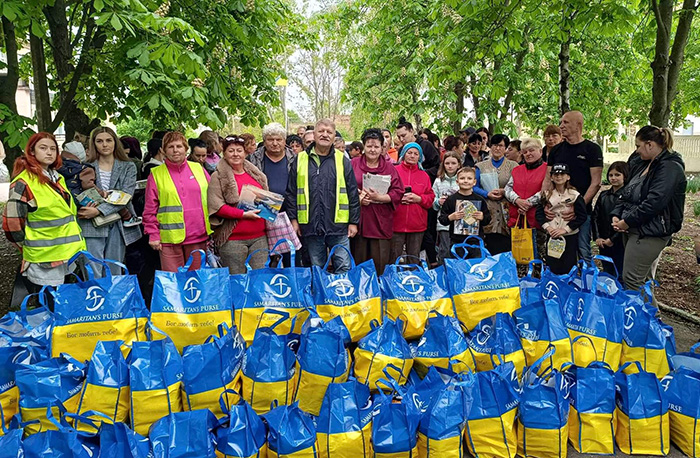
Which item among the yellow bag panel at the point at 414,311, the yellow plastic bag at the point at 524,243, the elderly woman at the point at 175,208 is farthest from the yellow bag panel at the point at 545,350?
the elderly woman at the point at 175,208

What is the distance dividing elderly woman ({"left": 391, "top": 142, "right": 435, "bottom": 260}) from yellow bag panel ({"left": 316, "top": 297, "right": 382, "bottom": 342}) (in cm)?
208

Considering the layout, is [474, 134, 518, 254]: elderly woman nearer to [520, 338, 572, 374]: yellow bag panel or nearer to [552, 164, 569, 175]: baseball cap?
[552, 164, 569, 175]: baseball cap

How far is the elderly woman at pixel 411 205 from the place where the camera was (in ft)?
17.7

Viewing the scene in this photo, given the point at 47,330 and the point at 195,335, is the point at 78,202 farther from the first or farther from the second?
the point at 195,335

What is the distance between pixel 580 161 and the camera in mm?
5328

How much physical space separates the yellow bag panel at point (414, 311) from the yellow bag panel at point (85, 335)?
64.7 inches

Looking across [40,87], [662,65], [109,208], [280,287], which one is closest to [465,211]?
[280,287]

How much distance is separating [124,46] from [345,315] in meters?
3.54

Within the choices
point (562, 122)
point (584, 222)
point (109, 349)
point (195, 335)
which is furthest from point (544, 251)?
point (109, 349)

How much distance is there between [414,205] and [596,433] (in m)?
2.93

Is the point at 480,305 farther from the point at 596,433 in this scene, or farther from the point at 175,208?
the point at 175,208

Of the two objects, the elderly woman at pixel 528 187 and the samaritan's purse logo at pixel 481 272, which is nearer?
the samaritan's purse logo at pixel 481 272

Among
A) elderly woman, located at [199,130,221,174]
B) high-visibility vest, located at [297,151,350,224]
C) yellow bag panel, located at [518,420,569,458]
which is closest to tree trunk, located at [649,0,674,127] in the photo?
high-visibility vest, located at [297,151,350,224]

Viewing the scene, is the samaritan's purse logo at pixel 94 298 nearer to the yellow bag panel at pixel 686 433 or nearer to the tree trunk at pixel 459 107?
the yellow bag panel at pixel 686 433
